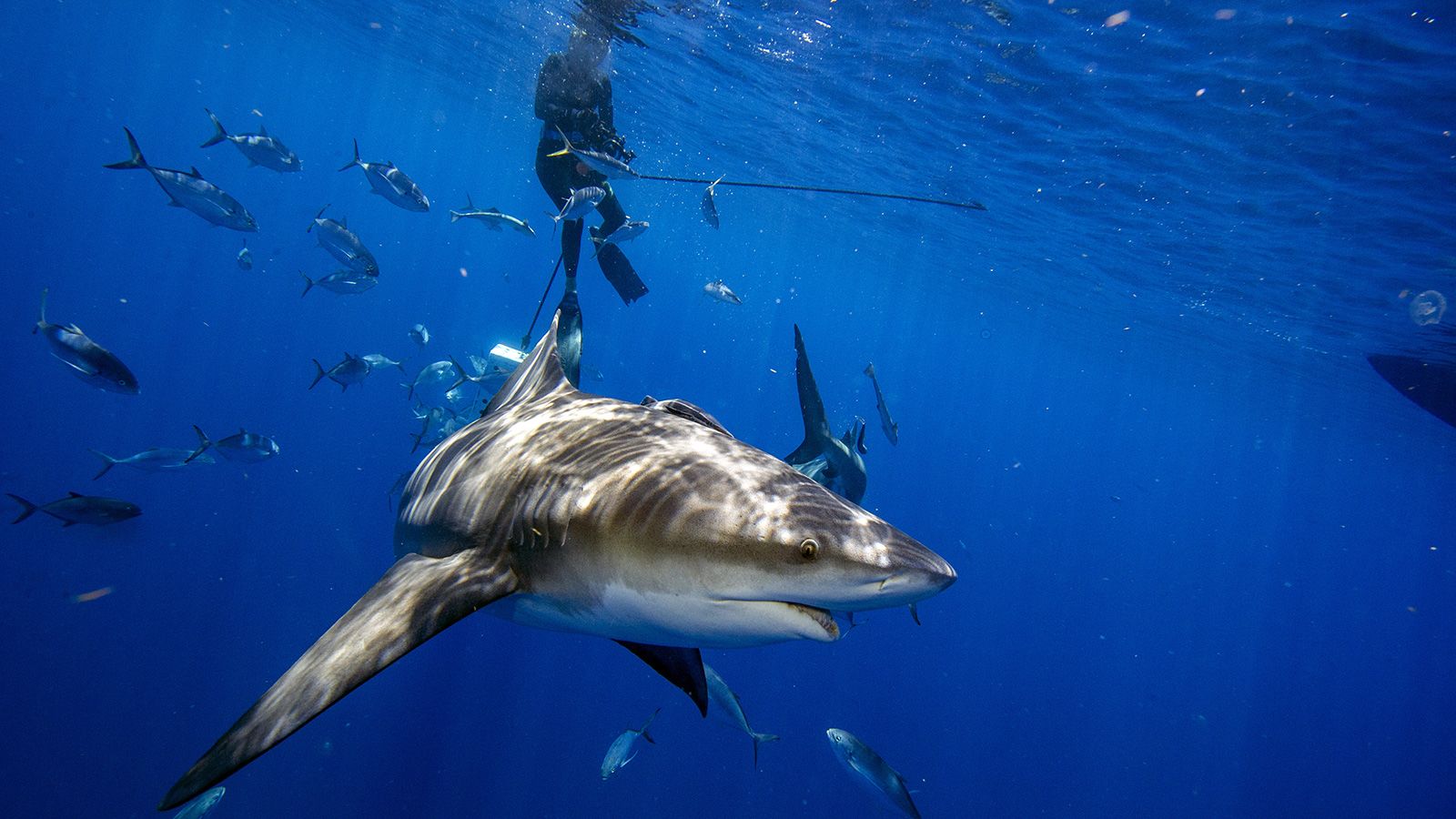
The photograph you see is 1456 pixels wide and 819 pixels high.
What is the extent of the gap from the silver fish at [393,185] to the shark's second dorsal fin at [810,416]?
5.24 meters

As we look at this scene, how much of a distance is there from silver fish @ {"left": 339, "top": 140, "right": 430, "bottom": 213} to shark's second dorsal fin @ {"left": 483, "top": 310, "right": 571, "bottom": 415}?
5061mm

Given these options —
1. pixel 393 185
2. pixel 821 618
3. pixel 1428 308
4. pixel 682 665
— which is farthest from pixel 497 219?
pixel 1428 308

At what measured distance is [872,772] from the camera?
6.00 m

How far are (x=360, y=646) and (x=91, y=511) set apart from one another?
6601 millimetres

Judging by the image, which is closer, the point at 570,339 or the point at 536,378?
the point at 536,378

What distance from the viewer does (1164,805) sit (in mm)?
→ 29141

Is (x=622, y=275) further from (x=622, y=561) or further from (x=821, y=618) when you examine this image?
(x=821, y=618)

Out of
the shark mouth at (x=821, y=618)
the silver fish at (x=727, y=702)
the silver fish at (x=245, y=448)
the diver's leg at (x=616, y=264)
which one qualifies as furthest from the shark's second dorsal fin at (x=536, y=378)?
the silver fish at (x=245, y=448)

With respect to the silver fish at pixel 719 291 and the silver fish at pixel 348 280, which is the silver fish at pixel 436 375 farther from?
the silver fish at pixel 719 291

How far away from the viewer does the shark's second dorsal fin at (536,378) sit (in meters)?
3.66

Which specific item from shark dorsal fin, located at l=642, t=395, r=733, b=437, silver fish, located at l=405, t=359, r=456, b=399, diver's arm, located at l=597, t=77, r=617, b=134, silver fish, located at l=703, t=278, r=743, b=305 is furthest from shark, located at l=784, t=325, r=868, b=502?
silver fish, located at l=405, t=359, r=456, b=399

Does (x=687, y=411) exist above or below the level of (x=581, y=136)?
below

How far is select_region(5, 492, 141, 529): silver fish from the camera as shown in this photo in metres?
6.06

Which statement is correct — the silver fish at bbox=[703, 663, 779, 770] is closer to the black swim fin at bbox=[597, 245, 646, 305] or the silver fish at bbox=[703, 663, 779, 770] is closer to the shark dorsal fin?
the shark dorsal fin
